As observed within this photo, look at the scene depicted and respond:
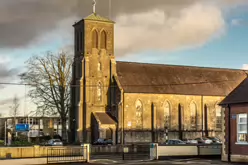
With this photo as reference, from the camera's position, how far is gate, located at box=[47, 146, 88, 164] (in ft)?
114

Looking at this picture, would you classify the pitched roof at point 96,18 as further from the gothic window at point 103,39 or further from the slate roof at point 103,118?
the slate roof at point 103,118

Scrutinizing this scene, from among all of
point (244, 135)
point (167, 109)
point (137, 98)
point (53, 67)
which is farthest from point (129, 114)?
point (244, 135)

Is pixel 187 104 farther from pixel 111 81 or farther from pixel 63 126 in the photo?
pixel 63 126

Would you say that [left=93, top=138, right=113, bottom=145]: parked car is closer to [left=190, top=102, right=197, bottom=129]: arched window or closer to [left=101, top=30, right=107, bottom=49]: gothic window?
[left=101, top=30, right=107, bottom=49]: gothic window

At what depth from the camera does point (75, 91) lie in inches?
3118

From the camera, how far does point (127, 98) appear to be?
2992 inches

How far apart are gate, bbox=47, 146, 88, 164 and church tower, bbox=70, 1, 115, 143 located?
126ft

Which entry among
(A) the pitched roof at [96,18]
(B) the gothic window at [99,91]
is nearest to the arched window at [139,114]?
(B) the gothic window at [99,91]

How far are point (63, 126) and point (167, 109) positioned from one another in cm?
1816

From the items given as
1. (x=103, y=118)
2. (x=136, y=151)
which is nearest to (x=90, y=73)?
(x=103, y=118)

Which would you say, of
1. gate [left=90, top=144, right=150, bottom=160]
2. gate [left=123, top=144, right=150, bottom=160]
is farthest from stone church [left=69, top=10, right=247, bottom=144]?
gate [left=123, top=144, right=150, bottom=160]

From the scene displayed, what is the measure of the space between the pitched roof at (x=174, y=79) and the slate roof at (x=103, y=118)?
5.16 metres

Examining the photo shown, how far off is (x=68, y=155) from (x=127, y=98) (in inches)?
1614

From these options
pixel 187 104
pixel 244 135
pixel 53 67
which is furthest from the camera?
pixel 187 104
